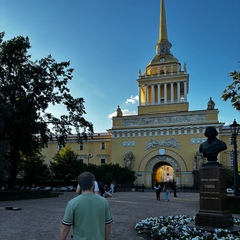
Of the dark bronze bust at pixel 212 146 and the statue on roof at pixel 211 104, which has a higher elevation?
the statue on roof at pixel 211 104

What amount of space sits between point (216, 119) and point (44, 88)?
3110cm

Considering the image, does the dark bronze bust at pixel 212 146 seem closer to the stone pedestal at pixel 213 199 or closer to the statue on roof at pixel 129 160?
the stone pedestal at pixel 213 199

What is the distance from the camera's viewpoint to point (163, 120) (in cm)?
5169

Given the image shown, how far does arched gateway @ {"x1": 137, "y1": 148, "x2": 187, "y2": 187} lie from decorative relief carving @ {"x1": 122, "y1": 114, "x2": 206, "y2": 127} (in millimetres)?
5016

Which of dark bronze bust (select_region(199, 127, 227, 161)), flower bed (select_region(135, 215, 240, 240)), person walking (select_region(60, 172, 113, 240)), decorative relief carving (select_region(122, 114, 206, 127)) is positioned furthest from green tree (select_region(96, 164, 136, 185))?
person walking (select_region(60, 172, 113, 240))

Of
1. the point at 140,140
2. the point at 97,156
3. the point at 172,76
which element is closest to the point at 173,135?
the point at 140,140

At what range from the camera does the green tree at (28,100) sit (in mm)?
26766

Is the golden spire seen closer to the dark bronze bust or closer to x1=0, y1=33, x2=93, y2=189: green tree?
x1=0, y1=33, x2=93, y2=189: green tree

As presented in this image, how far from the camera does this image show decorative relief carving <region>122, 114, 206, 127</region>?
5003 centimetres

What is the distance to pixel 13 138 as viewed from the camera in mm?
28078

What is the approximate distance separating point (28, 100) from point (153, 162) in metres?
Answer: 29.2

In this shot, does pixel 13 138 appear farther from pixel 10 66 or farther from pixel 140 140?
pixel 140 140

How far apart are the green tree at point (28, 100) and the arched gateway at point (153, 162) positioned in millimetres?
21425

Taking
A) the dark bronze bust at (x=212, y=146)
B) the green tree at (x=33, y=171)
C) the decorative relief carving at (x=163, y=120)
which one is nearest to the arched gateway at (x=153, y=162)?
A: the decorative relief carving at (x=163, y=120)
